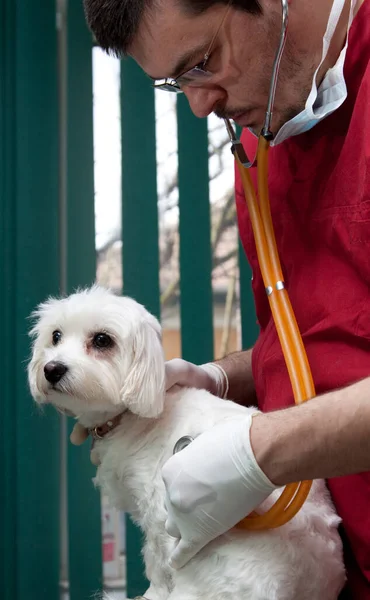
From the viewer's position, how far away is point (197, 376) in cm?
126

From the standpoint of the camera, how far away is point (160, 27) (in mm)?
956

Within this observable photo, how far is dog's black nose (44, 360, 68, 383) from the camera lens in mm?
1072

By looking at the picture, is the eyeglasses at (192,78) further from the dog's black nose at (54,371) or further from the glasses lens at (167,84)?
the dog's black nose at (54,371)

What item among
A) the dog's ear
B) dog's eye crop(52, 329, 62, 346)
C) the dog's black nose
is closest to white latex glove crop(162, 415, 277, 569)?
the dog's ear

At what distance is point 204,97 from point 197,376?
54 centimetres

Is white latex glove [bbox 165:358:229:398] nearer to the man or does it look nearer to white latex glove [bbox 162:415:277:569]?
the man

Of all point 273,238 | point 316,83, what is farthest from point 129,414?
point 316,83

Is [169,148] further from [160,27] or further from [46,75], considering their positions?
[160,27]

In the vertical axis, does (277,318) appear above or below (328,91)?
below

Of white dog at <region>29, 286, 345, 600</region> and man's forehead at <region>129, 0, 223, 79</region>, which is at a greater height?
man's forehead at <region>129, 0, 223, 79</region>

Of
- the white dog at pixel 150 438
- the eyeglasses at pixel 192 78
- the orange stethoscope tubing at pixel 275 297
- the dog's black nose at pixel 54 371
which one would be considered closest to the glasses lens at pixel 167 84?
Answer: the eyeglasses at pixel 192 78

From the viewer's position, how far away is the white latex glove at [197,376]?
3.94 ft

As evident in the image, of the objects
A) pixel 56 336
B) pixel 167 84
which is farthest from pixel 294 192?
pixel 56 336

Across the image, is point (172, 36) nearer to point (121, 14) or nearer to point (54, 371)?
point (121, 14)
